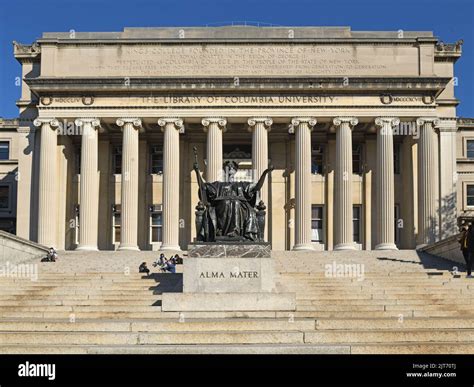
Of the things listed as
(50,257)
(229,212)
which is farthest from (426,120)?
(229,212)

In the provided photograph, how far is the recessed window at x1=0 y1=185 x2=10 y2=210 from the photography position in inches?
2312

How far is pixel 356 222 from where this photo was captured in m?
49.1

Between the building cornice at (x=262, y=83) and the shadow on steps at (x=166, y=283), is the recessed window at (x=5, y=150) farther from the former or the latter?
the shadow on steps at (x=166, y=283)

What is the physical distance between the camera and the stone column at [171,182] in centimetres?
4459

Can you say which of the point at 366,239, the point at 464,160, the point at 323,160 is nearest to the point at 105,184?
the point at 323,160

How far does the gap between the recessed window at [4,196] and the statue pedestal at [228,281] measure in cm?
4191

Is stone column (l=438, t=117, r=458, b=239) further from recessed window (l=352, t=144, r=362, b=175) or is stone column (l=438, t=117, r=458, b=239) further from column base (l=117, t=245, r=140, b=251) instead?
column base (l=117, t=245, r=140, b=251)

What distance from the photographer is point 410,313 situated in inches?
802

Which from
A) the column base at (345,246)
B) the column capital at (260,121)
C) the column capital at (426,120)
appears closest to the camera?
the column base at (345,246)

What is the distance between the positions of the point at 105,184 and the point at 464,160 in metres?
28.0

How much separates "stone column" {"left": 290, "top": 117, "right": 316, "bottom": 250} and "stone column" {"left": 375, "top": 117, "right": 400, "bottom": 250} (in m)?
4.36

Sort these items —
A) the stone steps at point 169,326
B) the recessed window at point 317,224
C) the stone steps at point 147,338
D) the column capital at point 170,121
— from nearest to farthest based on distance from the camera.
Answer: the stone steps at point 147,338, the stone steps at point 169,326, the column capital at point 170,121, the recessed window at point 317,224

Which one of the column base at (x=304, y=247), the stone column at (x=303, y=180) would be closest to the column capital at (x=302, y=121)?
the stone column at (x=303, y=180)
